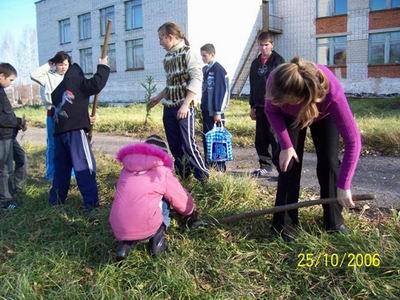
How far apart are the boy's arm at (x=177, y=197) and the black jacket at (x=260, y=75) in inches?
89.3

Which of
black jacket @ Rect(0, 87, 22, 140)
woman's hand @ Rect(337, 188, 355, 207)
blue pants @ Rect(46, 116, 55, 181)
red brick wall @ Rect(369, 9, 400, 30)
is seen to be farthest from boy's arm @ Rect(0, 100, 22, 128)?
red brick wall @ Rect(369, 9, 400, 30)

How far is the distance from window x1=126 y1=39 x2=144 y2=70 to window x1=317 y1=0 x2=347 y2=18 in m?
10.0

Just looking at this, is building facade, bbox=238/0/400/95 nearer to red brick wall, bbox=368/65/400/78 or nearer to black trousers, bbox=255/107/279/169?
red brick wall, bbox=368/65/400/78

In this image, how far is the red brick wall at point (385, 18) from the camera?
20.1 metres

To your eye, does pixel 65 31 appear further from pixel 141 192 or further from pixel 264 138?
pixel 141 192

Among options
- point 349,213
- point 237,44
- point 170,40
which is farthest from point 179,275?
point 237,44

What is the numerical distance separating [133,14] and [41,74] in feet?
69.5

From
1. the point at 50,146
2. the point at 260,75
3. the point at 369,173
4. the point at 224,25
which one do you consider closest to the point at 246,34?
the point at 224,25

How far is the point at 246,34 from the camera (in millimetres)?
24234

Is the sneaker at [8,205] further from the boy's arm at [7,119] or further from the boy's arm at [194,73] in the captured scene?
the boy's arm at [194,73]

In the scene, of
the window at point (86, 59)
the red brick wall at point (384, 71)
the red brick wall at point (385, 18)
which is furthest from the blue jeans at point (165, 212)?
the window at point (86, 59)

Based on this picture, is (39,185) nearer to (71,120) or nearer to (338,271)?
(71,120)

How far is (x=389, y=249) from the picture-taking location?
2885mm
